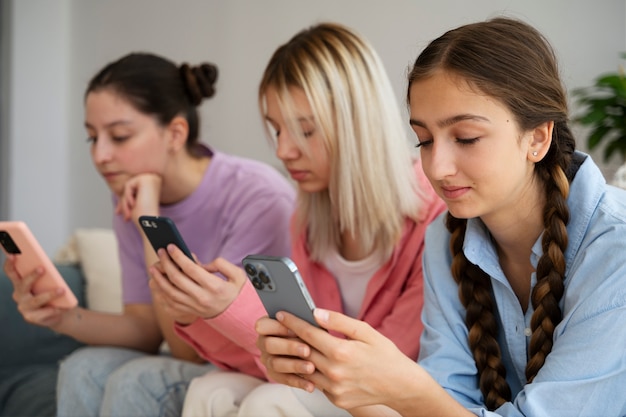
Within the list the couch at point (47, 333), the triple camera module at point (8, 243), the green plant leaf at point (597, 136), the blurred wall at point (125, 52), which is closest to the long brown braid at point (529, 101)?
the triple camera module at point (8, 243)

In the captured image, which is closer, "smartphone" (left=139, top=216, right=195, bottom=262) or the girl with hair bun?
"smartphone" (left=139, top=216, right=195, bottom=262)

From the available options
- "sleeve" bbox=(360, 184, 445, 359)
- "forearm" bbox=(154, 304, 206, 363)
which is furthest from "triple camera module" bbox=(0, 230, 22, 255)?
"sleeve" bbox=(360, 184, 445, 359)

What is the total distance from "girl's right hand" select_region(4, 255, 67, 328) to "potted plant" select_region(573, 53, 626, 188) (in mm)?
1684

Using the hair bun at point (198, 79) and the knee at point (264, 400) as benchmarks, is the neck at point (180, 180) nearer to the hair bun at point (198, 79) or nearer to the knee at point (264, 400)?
the hair bun at point (198, 79)

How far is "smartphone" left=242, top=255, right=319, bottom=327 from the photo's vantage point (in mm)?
1061

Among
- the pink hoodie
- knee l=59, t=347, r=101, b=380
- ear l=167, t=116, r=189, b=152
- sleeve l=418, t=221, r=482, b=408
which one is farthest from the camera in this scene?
ear l=167, t=116, r=189, b=152

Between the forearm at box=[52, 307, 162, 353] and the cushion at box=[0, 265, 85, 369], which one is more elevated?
the forearm at box=[52, 307, 162, 353]

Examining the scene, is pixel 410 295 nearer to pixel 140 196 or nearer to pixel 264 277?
pixel 264 277

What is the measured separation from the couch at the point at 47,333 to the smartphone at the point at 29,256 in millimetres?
335

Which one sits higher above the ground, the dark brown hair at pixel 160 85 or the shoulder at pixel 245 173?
the dark brown hair at pixel 160 85

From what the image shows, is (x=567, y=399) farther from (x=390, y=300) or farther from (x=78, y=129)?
(x=78, y=129)

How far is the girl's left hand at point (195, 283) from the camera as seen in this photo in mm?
1536

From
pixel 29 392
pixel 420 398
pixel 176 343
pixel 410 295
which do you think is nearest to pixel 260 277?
pixel 420 398

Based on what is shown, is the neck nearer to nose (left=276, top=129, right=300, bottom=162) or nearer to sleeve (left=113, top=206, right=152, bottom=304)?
sleeve (left=113, top=206, right=152, bottom=304)
